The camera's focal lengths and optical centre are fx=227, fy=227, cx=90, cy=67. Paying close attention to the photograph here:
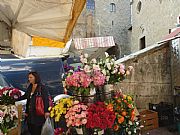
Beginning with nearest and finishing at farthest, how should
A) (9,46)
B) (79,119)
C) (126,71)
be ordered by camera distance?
(79,119), (126,71), (9,46)

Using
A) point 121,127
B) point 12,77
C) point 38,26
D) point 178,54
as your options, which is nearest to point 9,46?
point 38,26

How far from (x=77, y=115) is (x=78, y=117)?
0.02m

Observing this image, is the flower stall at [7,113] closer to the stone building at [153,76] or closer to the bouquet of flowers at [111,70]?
the bouquet of flowers at [111,70]

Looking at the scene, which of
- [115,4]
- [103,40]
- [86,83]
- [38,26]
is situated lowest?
[86,83]

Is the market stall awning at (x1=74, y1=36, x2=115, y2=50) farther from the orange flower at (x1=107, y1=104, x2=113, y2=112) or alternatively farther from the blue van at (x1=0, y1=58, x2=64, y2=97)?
the orange flower at (x1=107, y1=104, x2=113, y2=112)

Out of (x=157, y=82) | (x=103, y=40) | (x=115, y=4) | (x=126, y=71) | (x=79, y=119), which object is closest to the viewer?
(x=79, y=119)

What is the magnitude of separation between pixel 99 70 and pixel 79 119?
1.90 feet

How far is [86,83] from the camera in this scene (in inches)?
95.6

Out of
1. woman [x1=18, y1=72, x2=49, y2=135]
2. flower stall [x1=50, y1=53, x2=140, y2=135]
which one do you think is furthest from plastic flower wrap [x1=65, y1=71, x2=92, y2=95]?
woman [x1=18, y1=72, x2=49, y2=135]

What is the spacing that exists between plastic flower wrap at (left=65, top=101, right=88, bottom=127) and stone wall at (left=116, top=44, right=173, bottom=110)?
5.19 m

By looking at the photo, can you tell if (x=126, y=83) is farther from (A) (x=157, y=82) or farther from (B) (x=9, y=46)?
(B) (x=9, y=46)

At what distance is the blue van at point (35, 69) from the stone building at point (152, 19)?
188 inches

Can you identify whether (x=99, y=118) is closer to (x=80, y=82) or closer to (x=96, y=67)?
(x=80, y=82)

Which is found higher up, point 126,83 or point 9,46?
point 9,46
